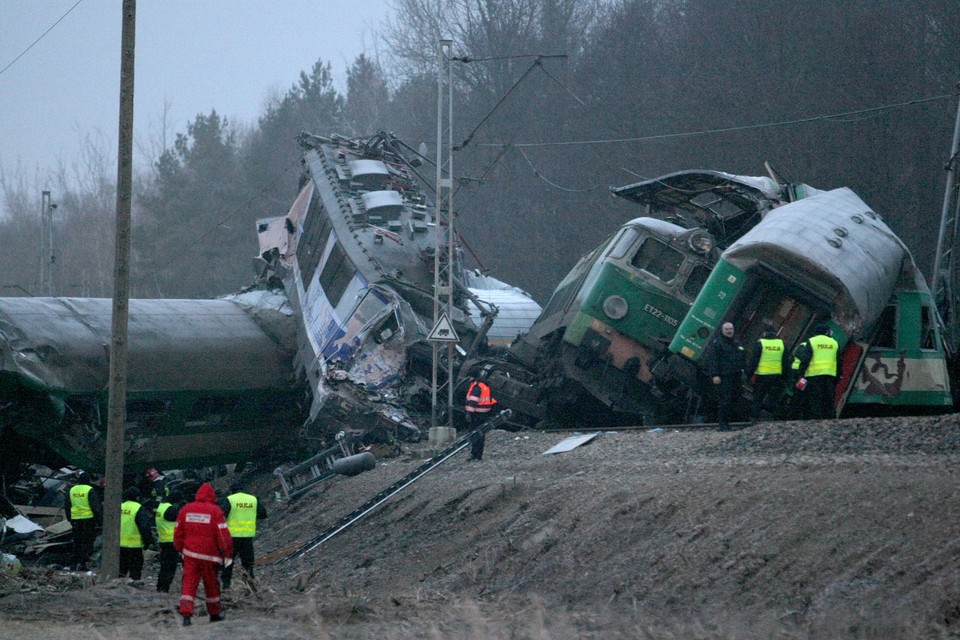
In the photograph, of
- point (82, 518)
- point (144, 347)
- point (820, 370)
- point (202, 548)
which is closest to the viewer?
point (202, 548)

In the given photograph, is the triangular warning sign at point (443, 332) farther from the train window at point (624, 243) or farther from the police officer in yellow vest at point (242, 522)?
the police officer in yellow vest at point (242, 522)

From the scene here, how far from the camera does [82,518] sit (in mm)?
14312

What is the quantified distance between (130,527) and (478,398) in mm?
6326

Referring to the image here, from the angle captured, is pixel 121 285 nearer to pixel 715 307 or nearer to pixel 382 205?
pixel 715 307

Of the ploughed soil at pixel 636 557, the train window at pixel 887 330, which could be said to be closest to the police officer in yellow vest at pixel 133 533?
the ploughed soil at pixel 636 557

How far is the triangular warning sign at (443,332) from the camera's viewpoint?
55.3 ft

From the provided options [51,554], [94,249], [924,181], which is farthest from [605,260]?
[94,249]

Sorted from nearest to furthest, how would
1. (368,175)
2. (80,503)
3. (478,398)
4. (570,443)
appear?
(80,503), (570,443), (478,398), (368,175)

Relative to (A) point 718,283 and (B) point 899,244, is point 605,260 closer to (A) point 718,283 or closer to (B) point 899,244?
(A) point 718,283

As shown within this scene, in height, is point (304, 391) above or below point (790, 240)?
below

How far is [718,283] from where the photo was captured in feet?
49.4

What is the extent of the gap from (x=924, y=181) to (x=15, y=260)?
64966mm

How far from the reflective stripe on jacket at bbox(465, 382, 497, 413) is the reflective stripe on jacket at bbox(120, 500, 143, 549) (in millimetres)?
6113

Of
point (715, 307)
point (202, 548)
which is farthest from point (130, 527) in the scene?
point (715, 307)
